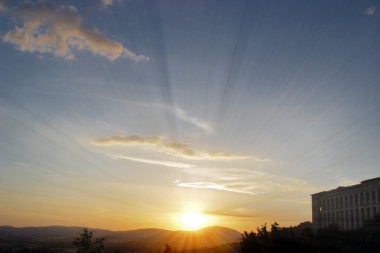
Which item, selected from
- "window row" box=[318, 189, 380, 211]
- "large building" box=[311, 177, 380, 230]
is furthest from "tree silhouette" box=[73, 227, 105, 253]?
"window row" box=[318, 189, 380, 211]

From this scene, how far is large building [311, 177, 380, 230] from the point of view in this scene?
321 ft

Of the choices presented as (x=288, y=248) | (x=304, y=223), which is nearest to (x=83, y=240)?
(x=288, y=248)

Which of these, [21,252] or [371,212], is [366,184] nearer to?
[371,212]

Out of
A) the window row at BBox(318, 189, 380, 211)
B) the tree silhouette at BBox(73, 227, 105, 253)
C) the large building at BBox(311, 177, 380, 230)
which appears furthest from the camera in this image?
the window row at BBox(318, 189, 380, 211)

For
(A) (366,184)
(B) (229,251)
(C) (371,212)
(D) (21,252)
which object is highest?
(A) (366,184)

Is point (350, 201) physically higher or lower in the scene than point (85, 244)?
higher

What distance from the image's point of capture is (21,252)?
112750 millimetres

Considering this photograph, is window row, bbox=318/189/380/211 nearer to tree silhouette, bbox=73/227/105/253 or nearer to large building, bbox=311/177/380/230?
large building, bbox=311/177/380/230

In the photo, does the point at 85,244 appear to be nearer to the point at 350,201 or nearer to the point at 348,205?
the point at 350,201

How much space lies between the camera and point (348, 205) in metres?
111

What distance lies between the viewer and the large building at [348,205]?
97.9 metres

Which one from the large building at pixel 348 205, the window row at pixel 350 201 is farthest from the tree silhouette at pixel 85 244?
the window row at pixel 350 201

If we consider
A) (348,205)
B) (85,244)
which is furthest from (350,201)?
(85,244)

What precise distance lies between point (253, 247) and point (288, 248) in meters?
5.72
